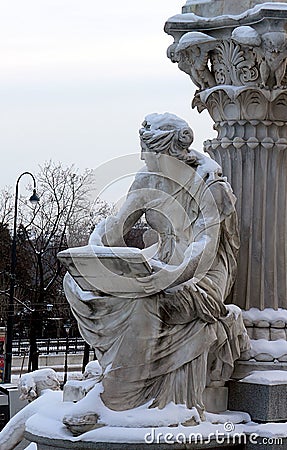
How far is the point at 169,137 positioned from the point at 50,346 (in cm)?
3395

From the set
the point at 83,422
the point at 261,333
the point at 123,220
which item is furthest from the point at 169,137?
the point at 83,422

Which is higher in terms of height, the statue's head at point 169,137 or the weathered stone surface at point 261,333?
the statue's head at point 169,137

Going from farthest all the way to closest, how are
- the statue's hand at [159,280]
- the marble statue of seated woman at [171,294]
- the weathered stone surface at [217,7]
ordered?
the weathered stone surface at [217,7] < the marble statue of seated woman at [171,294] < the statue's hand at [159,280]

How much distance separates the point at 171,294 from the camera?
11.9m

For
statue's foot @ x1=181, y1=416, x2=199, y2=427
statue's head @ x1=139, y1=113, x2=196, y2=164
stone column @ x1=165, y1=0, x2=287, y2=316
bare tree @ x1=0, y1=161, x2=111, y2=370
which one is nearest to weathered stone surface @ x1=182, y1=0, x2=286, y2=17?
stone column @ x1=165, y1=0, x2=287, y2=316

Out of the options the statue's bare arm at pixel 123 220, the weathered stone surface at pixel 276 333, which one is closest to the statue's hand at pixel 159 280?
the statue's bare arm at pixel 123 220

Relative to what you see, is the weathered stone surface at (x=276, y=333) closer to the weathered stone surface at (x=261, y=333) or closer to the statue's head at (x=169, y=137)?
the weathered stone surface at (x=261, y=333)

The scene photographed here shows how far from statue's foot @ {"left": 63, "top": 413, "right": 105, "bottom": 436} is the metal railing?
29.9 metres

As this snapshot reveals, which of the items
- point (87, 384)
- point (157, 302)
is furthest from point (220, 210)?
point (87, 384)

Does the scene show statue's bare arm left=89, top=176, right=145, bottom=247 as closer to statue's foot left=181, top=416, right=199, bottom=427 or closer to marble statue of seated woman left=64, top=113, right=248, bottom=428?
marble statue of seated woman left=64, top=113, right=248, bottom=428

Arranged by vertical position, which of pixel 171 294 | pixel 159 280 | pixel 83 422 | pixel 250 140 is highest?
pixel 250 140

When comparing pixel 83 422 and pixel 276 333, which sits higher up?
pixel 276 333

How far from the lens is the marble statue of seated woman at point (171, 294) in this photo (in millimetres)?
11914

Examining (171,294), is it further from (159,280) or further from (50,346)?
(50,346)
